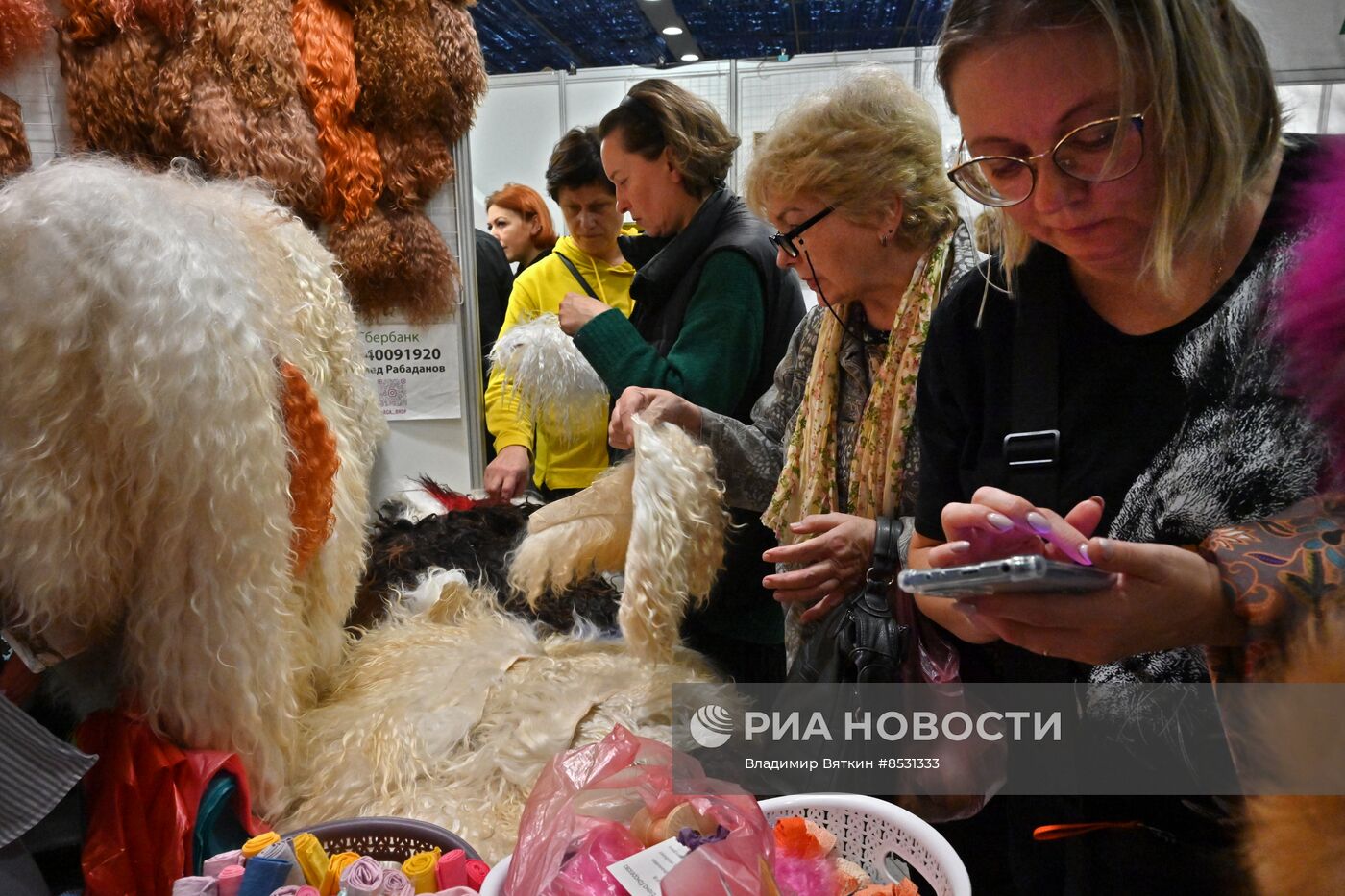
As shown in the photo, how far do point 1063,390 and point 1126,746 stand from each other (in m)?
0.33

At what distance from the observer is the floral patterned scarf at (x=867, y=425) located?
3.66 ft

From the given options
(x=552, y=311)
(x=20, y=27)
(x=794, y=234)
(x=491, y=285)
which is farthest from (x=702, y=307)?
(x=20, y=27)

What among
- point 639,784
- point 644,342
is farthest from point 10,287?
point 644,342

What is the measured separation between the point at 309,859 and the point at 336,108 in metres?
1.41

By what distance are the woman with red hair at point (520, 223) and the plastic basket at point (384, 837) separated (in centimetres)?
178

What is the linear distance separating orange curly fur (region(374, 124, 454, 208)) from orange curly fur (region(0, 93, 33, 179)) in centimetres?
61

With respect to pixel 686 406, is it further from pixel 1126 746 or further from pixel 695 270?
pixel 1126 746

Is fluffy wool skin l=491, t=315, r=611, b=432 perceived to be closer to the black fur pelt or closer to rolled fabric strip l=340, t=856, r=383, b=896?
the black fur pelt

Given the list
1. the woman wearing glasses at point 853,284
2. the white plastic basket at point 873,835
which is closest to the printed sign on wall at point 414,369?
the woman wearing glasses at point 853,284

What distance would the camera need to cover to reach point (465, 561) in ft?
5.72

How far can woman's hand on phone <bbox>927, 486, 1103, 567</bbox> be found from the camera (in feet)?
1.91

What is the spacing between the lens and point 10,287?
0.82 meters

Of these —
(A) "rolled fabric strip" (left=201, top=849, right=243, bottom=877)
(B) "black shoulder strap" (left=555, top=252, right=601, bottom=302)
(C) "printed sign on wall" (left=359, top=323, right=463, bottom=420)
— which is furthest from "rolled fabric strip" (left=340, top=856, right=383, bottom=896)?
(B) "black shoulder strap" (left=555, top=252, right=601, bottom=302)

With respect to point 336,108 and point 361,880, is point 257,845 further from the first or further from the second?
point 336,108
